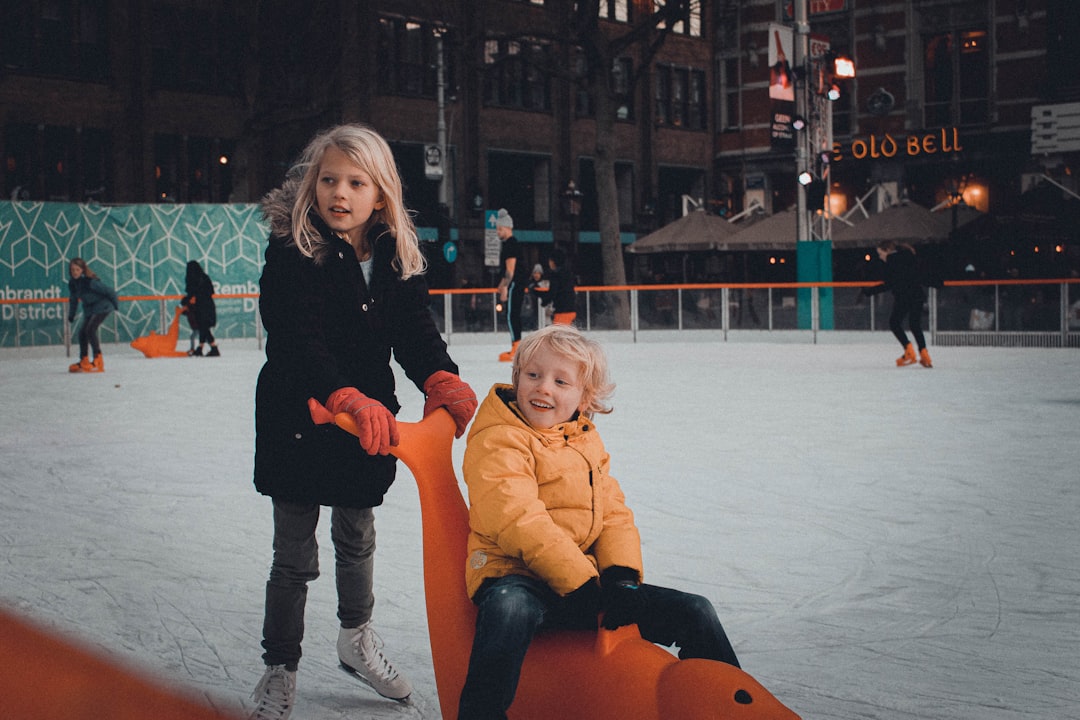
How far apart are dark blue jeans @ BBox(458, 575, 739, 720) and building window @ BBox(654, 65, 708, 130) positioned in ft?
136

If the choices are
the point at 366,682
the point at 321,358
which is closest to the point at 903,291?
the point at 366,682

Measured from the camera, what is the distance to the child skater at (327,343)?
3.03 meters

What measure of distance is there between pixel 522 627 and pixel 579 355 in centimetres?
58

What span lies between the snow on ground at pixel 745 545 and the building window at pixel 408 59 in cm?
2553

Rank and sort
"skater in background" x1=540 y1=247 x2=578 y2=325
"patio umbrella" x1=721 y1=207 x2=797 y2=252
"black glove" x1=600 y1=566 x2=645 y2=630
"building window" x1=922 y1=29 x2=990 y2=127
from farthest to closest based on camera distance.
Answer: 1. "building window" x1=922 y1=29 x2=990 y2=127
2. "patio umbrella" x1=721 y1=207 x2=797 y2=252
3. "skater in background" x1=540 y1=247 x2=578 y2=325
4. "black glove" x1=600 y1=566 x2=645 y2=630

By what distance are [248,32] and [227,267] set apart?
9.19 m

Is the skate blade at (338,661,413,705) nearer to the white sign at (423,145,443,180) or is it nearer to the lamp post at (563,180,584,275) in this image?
the white sign at (423,145,443,180)

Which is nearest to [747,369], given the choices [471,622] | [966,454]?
[966,454]

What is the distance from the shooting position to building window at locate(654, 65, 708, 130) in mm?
43219

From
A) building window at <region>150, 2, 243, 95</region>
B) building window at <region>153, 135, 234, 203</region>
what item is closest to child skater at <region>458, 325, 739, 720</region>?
building window at <region>153, 135, 234, 203</region>

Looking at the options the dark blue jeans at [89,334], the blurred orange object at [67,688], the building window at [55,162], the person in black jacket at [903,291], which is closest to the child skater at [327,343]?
the blurred orange object at [67,688]

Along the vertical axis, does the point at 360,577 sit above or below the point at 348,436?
below

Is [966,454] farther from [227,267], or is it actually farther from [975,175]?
[975,175]

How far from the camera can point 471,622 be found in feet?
8.16
